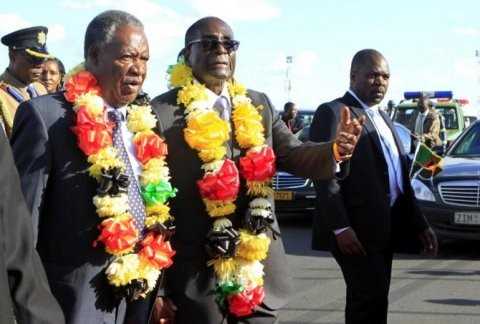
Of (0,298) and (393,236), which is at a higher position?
(0,298)

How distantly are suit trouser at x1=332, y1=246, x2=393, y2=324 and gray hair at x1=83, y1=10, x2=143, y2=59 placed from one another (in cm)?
226

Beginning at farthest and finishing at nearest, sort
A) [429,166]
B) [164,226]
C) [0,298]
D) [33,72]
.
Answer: [429,166] < [33,72] < [164,226] < [0,298]

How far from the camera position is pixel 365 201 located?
502 cm

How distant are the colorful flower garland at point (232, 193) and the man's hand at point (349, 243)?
102 centimetres

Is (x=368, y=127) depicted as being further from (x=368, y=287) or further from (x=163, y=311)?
(x=163, y=311)

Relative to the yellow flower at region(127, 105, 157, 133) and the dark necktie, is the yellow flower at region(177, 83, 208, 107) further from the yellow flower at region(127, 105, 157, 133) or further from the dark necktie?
the dark necktie

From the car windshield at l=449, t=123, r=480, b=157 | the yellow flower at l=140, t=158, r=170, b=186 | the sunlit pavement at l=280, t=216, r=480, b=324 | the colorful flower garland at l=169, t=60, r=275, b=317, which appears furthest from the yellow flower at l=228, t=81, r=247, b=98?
the car windshield at l=449, t=123, r=480, b=157

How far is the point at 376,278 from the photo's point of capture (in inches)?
195

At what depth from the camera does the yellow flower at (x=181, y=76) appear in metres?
4.16

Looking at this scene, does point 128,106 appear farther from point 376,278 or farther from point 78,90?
point 376,278

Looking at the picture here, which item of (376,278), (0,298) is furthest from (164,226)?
(376,278)

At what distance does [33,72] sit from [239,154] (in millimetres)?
2781

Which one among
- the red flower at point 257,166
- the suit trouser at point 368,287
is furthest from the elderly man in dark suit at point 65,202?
the suit trouser at point 368,287

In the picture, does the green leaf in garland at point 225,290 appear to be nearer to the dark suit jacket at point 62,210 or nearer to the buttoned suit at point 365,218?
the dark suit jacket at point 62,210
